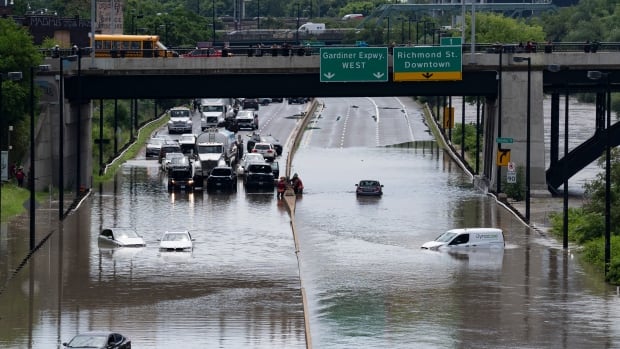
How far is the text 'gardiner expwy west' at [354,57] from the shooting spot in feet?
294

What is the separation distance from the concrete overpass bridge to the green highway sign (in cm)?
108

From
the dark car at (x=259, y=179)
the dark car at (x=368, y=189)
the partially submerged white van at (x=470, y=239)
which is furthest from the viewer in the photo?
the dark car at (x=259, y=179)

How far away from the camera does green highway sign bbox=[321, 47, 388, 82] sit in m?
89.8

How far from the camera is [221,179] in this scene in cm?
9319

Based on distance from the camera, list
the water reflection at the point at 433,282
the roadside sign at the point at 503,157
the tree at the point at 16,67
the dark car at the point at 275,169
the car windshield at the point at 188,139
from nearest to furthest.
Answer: the water reflection at the point at 433,282
the tree at the point at 16,67
the roadside sign at the point at 503,157
the dark car at the point at 275,169
the car windshield at the point at 188,139

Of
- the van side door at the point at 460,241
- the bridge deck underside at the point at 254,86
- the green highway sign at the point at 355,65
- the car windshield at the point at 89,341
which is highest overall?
the green highway sign at the point at 355,65

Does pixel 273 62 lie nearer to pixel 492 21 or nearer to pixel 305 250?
pixel 305 250

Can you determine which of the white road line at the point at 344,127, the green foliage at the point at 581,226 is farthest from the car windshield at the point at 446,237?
the white road line at the point at 344,127

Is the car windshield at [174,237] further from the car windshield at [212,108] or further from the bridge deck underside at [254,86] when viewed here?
the car windshield at [212,108]

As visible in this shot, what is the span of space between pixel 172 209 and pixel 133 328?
35046mm

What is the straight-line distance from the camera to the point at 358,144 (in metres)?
126

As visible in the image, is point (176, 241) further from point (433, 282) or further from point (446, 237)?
point (433, 282)

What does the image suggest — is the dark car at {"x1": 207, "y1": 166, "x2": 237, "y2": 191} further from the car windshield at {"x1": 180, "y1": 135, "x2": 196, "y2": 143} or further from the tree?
the car windshield at {"x1": 180, "y1": 135, "x2": 196, "y2": 143}

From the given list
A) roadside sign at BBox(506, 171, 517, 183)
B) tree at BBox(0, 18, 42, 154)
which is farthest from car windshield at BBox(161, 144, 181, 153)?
roadside sign at BBox(506, 171, 517, 183)
